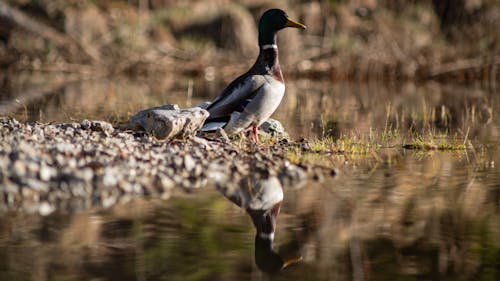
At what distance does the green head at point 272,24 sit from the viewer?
26.8 ft

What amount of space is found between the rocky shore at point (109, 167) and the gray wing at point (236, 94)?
1.12 ft

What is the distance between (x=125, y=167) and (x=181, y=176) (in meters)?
0.41

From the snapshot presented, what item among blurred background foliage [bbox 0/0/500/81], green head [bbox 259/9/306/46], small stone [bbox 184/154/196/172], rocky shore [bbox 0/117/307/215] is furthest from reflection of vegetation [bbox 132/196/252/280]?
blurred background foliage [bbox 0/0/500/81]

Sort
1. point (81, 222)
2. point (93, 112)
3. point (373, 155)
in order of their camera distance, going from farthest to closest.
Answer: point (93, 112) → point (373, 155) → point (81, 222)

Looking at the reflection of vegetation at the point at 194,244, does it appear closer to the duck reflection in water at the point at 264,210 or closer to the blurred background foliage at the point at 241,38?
the duck reflection in water at the point at 264,210

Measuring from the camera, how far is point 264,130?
28.0 feet

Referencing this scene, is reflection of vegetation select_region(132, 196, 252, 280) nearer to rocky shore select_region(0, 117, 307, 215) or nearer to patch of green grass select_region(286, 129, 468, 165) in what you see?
rocky shore select_region(0, 117, 307, 215)

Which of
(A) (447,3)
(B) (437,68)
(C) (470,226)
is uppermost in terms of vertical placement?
(A) (447,3)

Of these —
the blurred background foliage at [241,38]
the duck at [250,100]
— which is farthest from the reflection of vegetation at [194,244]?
the blurred background foliage at [241,38]

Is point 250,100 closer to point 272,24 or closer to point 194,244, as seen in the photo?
point 272,24

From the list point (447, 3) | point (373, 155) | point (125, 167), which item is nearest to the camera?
point (125, 167)

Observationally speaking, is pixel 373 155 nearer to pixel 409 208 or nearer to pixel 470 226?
pixel 409 208

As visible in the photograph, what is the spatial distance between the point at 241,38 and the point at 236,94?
615 inches

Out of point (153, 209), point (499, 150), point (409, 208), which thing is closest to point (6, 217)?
point (153, 209)
